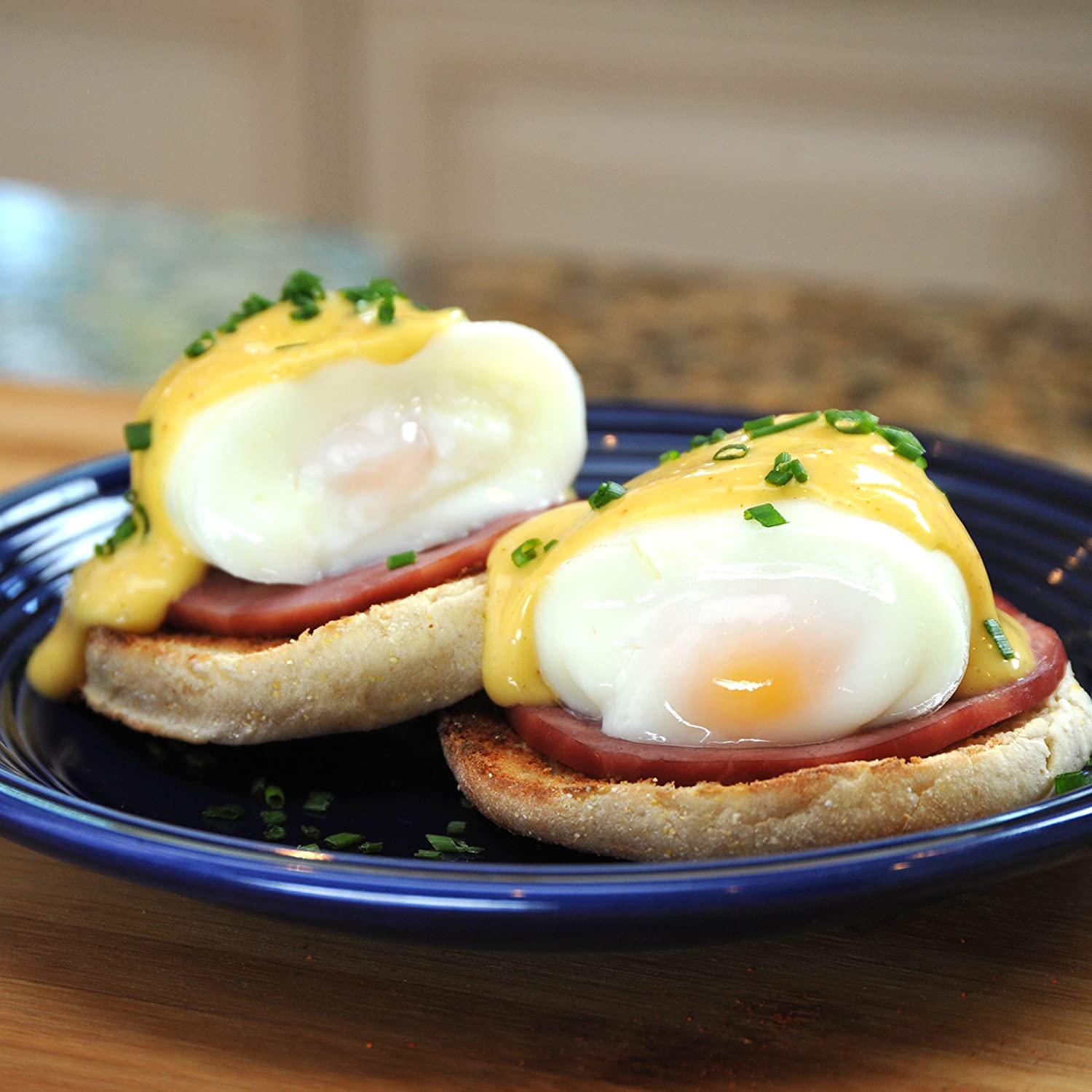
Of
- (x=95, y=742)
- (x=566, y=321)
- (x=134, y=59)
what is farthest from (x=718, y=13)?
(x=95, y=742)

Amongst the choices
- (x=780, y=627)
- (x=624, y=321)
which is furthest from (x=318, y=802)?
(x=624, y=321)

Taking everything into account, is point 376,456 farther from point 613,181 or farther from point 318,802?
point 613,181

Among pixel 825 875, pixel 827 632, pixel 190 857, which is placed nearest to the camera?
pixel 825 875

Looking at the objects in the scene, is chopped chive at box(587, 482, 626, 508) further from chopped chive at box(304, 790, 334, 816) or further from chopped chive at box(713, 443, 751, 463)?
chopped chive at box(304, 790, 334, 816)

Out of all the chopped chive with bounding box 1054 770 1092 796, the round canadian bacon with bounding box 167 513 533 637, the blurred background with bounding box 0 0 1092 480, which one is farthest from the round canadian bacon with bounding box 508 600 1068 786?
the blurred background with bounding box 0 0 1092 480

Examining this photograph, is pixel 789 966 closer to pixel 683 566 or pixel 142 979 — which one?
pixel 683 566

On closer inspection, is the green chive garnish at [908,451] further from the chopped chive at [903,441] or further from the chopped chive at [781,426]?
the chopped chive at [781,426]

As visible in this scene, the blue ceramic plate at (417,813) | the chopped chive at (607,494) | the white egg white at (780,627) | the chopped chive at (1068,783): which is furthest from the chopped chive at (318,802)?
the chopped chive at (1068,783)
